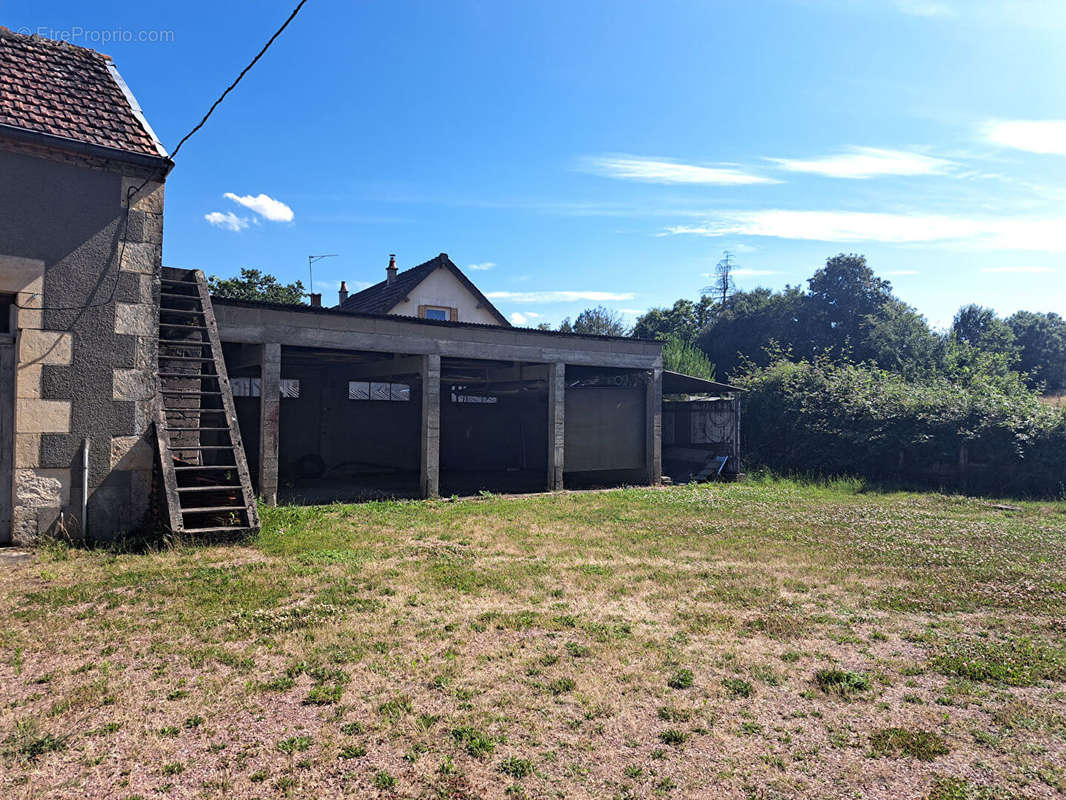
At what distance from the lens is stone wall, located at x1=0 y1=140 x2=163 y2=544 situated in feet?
25.7

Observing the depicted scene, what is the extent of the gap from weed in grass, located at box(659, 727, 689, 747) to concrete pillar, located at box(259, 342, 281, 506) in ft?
30.3

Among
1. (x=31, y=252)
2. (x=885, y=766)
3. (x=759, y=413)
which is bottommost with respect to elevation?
(x=885, y=766)

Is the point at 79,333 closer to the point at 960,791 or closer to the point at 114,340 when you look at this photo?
the point at 114,340

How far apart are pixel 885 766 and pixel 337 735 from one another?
274cm

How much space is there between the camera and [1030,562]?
26.8ft

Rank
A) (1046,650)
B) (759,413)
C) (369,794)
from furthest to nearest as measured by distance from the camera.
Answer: (759,413), (1046,650), (369,794)

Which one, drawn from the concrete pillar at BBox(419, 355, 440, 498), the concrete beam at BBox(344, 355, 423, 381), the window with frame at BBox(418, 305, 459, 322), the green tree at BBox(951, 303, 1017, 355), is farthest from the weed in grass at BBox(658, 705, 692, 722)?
the green tree at BBox(951, 303, 1017, 355)

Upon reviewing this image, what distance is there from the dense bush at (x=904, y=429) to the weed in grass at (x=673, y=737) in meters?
15.9

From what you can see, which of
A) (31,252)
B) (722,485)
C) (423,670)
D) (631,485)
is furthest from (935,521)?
(31,252)

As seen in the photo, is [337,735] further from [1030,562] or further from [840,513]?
[840,513]

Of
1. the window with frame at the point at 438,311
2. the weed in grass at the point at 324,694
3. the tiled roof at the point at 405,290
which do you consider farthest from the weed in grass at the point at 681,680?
the window with frame at the point at 438,311

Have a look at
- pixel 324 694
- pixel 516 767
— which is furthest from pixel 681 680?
pixel 324 694

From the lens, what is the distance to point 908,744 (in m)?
3.60

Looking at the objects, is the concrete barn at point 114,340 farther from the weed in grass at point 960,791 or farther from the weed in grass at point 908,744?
the weed in grass at point 960,791
